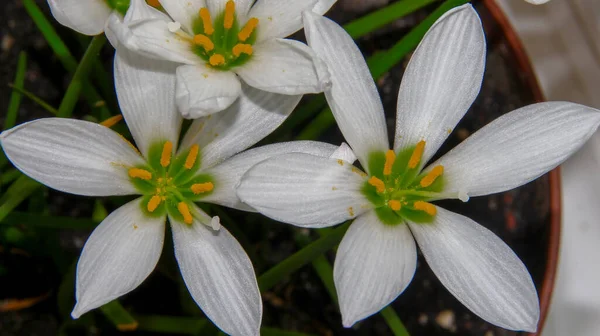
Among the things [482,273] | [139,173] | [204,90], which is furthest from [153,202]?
[482,273]

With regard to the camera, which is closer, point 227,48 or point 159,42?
point 159,42

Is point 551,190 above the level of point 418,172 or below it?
below

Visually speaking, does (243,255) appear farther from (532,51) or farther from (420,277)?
(532,51)

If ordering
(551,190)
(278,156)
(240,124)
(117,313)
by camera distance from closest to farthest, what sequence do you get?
(278,156), (240,124), (117,313), (551,190)

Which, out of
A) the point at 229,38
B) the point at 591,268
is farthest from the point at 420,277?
the point at 229,38

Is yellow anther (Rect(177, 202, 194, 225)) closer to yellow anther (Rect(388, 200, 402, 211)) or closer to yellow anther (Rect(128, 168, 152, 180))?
yellow anther (Rect(128, 168, 152, 180))

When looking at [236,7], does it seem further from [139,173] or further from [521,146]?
[521,146]

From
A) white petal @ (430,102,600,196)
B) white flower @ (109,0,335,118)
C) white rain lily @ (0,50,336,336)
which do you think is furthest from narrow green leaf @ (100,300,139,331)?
white petal @ (430,102,600,196)
